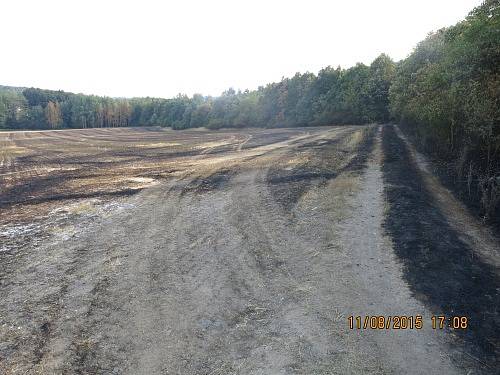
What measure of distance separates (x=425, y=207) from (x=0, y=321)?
1078 centimetres

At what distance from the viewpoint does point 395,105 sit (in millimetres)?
34469

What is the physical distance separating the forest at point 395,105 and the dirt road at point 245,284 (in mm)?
3054

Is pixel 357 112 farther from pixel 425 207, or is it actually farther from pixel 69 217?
pixel 69 217

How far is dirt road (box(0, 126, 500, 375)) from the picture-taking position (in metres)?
4.76

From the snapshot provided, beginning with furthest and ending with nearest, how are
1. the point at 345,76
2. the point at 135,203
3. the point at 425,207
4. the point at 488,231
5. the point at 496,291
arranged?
the point at 345,76 < the point at 135,203 < the point at 425,207 < the point at 488,231 < the point at 496,291

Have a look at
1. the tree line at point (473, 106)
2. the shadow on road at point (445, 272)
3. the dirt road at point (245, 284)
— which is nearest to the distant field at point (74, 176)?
the dirt road at point (245, 284)

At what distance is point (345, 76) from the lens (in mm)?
63500

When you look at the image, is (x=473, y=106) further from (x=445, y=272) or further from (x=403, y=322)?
(x=403, y=322)

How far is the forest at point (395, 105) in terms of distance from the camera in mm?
12242

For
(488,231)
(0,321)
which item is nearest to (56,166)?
(0,321)

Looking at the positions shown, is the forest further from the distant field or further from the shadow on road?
the distant field

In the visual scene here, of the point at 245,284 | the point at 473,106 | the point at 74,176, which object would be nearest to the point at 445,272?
the point at 245,284

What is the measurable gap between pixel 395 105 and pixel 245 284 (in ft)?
108

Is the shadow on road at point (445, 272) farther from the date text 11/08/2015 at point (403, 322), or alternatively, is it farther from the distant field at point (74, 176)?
the distant field at point (74, 176)
